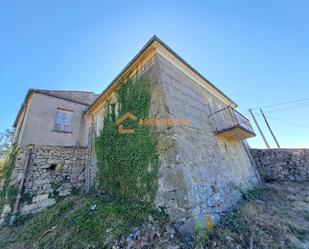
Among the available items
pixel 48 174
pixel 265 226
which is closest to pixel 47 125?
pixel 48 174

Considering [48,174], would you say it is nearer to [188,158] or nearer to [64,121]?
[64,121]

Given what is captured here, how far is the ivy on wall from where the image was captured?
4695 millimetres

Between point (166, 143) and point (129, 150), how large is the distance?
1497 millimetres

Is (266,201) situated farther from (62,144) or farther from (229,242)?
(62,144)

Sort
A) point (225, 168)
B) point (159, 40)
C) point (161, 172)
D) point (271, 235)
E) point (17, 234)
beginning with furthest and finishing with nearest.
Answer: point (225, 168), point (159, 40), point (17, 234), point (161, 172), point (271, 235)

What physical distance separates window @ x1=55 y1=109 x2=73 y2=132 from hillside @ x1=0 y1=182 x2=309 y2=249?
4009 millimetres

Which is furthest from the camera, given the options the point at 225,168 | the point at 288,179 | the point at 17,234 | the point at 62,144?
the point at 288,179

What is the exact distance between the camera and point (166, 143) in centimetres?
453

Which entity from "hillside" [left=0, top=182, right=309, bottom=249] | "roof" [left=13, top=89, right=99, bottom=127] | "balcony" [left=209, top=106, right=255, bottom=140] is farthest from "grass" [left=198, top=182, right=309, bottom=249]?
"roof" [left=13, top=89, right=99, bottom=127]

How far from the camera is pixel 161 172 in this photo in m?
4.39

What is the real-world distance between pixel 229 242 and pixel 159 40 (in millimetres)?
5898

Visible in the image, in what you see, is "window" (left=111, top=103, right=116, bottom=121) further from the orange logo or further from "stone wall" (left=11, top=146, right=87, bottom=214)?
"stone wall" (left=11, top=146, right=87, bottom=214)

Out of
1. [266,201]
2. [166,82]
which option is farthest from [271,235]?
[166,82]

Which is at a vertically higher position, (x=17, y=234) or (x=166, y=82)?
(x=166, y=82)
